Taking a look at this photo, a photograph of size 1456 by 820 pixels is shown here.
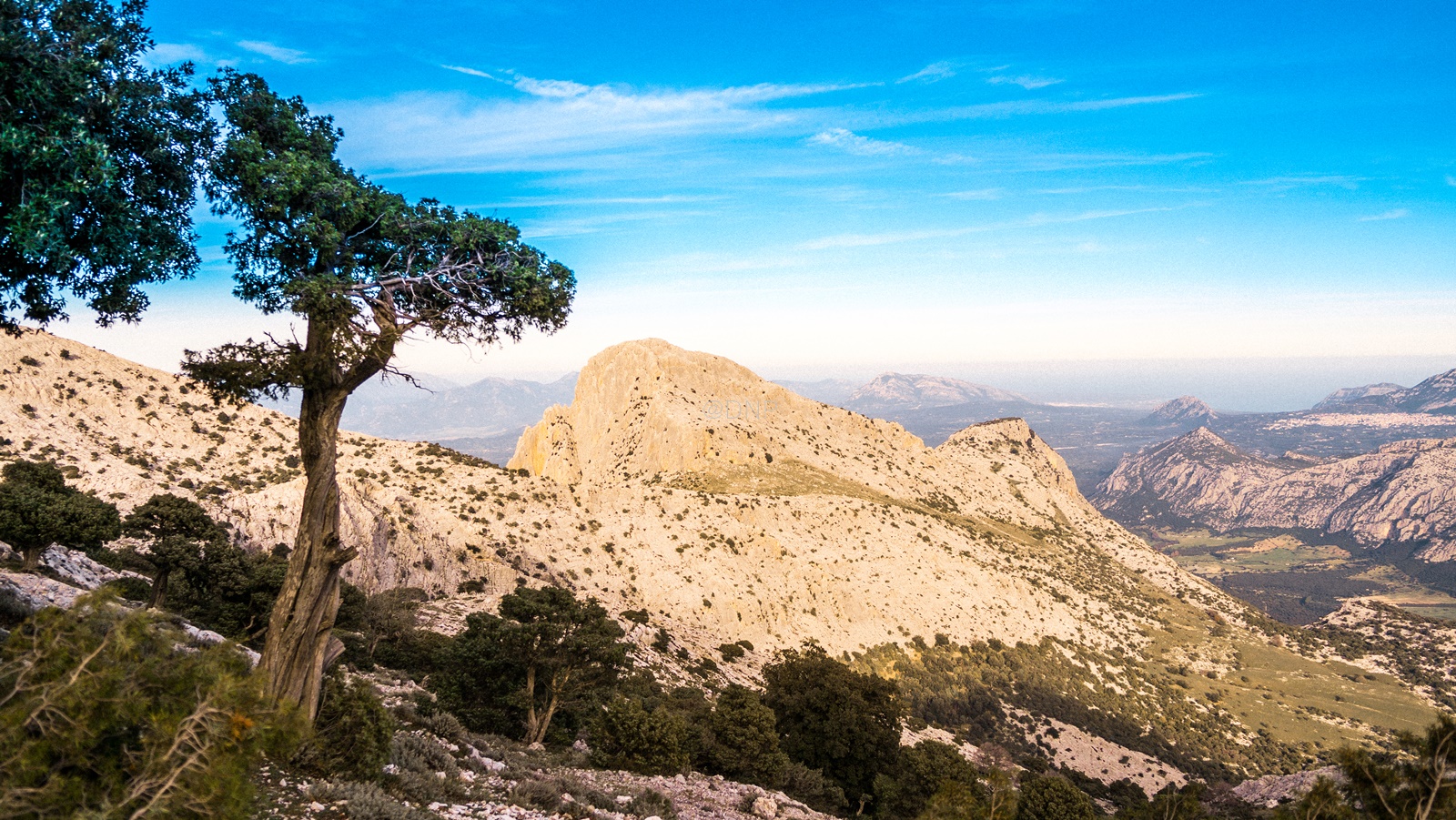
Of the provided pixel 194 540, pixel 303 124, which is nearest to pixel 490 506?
pixel 194 540

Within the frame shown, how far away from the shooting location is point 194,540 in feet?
82.0

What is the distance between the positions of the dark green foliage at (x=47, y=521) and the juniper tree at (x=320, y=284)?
1632cm

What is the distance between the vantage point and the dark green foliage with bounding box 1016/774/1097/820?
2808cm

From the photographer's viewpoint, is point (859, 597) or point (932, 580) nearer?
point (859, 597)

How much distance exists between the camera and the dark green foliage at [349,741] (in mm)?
10992

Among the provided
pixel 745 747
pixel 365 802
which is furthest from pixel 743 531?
pixel 365 802

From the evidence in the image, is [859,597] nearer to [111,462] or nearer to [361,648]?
[361,648]

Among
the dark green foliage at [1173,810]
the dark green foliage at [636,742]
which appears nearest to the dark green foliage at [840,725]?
the dark green foliage at [1173,810]

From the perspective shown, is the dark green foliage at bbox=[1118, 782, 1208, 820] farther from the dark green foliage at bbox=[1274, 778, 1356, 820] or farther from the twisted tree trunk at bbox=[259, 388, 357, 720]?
the twisted tree trunk at bbox=[259, 388, 357, 720]

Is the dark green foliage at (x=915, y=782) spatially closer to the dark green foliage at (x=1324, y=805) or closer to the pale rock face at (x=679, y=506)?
the dark green foliage at (x=1324, y=805)

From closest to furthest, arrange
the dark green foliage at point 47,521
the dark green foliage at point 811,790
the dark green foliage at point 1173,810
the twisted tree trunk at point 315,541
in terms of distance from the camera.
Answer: the twisted tree trunk at point 315,541 < the dark green foliage at point 47,521 < the dark green foliage at point 1173,810 < the dark green foliage at point 811,790

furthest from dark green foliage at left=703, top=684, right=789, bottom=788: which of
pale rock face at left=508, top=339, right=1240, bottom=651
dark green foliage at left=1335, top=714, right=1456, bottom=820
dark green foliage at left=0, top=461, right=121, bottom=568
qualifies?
pale rock face at left=508, top=339, right=1240, bottom=651

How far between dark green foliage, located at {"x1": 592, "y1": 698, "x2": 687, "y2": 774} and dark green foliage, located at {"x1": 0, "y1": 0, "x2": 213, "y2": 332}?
1691cm

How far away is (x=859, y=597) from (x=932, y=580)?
13132 millimetres
